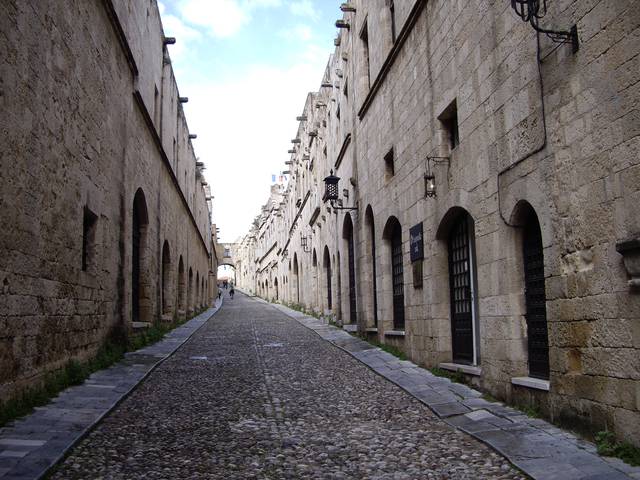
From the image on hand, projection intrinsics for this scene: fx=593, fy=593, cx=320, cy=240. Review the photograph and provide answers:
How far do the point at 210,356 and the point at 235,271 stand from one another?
88.1 m

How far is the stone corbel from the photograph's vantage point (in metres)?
4.18

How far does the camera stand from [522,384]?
601 cm

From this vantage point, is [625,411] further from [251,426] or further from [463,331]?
[463,331]

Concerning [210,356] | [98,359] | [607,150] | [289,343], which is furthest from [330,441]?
[289,343]

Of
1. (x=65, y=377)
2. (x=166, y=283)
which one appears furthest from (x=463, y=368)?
(x=166, y=283)

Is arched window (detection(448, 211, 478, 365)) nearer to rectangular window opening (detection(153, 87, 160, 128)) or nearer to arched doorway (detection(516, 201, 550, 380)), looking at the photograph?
arched doorway (detection(516, 201, 550, 380))

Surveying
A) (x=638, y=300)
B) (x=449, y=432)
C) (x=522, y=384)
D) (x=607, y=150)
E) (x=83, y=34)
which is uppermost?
(x=83, y=34)

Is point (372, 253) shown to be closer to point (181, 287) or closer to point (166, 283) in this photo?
point (166, 283)

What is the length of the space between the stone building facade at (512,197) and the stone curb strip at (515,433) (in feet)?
0.76

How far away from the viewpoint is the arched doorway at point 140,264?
13438 mm

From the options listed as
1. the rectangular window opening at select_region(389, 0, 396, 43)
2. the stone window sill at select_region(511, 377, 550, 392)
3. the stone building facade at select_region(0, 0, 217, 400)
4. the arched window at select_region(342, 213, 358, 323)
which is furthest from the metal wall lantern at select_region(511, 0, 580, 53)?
the arched window at select_region(342, 213, 358, 323)

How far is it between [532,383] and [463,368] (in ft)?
6.47

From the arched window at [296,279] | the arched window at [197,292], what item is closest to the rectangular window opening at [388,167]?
the arched window at [197,292]

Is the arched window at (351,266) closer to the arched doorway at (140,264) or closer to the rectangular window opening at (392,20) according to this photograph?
the arched doorway at (140,264)
